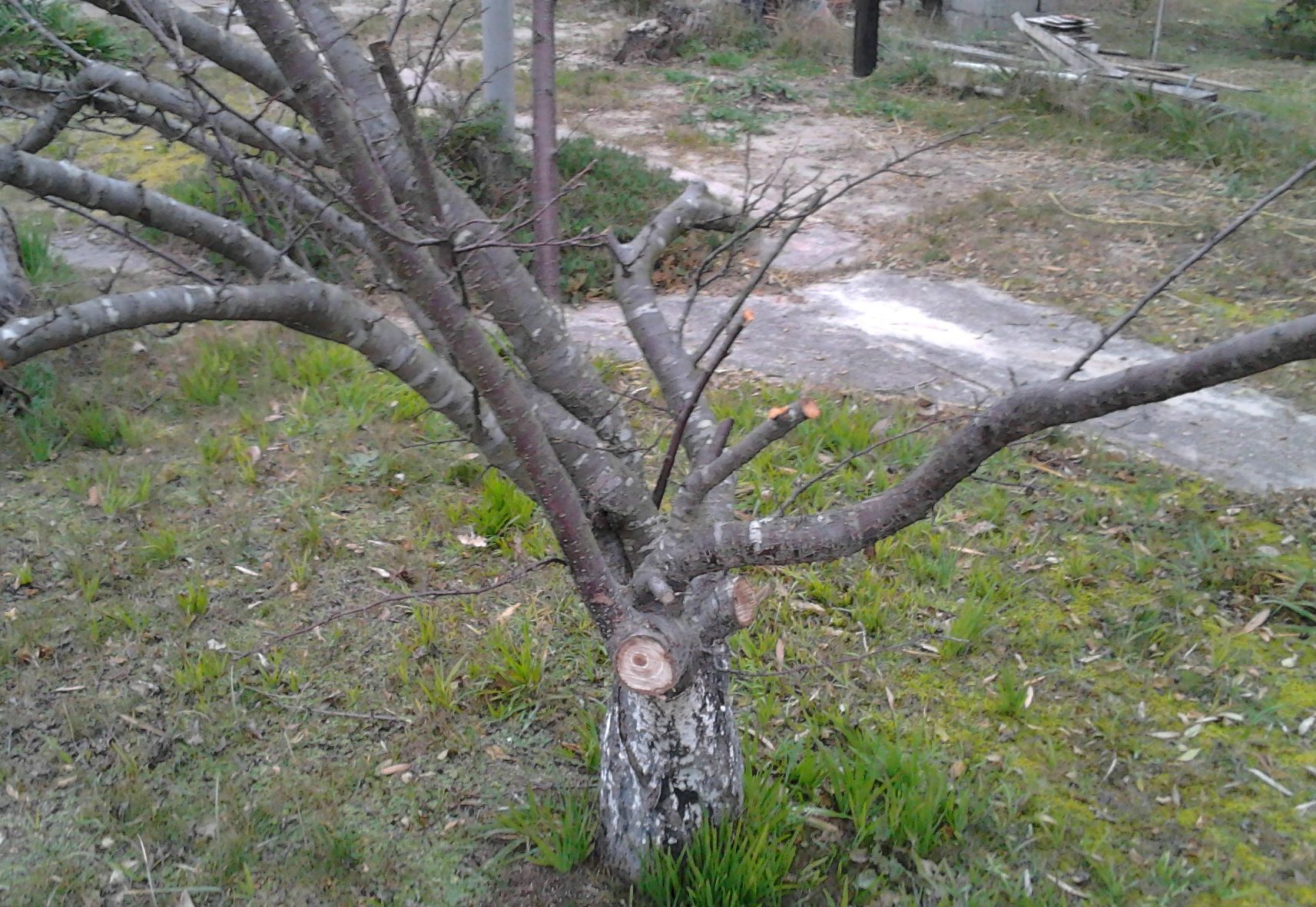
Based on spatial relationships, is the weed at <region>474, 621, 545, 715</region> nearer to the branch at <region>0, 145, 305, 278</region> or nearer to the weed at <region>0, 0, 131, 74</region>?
the branch at <region>0, 145, 305, 278</region>

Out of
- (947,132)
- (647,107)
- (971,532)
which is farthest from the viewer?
(647,107)

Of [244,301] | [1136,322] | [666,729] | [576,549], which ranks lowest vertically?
[1136,322]

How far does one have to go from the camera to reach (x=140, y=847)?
294 centimetres

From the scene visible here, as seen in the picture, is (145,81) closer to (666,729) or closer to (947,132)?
(666,729)

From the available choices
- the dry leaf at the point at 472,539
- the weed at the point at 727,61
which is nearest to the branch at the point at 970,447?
the dry leaf at the point at 472,539

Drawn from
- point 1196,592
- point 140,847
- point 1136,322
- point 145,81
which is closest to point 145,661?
point 140,847

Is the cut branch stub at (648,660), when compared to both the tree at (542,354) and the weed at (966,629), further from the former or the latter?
the weed at (966,629)

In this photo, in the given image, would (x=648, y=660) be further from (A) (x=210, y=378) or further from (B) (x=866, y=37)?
(B) (x=866, y=37)

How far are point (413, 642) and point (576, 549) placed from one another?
5.14 feet

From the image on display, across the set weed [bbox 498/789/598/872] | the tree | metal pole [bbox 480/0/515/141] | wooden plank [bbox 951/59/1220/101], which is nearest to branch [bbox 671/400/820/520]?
the tree

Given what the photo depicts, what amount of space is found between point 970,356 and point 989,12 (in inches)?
417

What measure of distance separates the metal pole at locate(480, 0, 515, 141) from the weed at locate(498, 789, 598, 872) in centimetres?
573

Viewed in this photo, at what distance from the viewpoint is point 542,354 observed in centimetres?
254

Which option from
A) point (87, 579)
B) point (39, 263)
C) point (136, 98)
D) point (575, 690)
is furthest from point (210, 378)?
point (136, 98)
